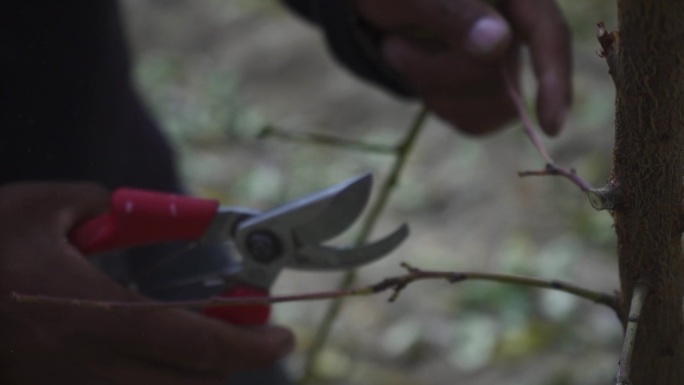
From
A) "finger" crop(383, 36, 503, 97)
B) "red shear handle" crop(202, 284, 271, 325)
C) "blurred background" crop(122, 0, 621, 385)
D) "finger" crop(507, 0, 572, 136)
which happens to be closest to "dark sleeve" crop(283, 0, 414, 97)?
"finger" crop(383, 36, 503, 97)

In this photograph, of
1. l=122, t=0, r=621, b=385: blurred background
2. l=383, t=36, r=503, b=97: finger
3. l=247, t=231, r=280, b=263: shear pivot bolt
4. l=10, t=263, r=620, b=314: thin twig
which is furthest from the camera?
l=122, t=0, r=621, b=385: blurred background

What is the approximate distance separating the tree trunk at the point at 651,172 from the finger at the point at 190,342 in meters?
0.31

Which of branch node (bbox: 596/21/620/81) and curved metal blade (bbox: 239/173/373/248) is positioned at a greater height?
branch node (bbox: 596/21/620/81)

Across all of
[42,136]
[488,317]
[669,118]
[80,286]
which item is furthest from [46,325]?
[488,317]

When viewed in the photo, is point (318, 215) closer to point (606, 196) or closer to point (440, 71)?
point (606, 196)

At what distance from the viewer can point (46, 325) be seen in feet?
2.40

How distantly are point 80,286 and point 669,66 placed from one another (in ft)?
1.52

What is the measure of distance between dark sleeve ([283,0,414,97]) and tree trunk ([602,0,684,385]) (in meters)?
0.70

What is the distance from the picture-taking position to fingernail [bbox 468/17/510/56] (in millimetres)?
1107

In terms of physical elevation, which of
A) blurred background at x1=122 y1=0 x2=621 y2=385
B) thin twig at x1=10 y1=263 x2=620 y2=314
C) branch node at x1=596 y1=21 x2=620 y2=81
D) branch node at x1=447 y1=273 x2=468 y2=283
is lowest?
blurred background at x1=122 y1=0 x2=621 y2=385

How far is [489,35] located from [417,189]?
1.49m

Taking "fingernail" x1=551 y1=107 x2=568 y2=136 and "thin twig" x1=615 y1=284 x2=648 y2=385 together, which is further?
"fingernail" x1=551 y1=107 x2=568 y2=136

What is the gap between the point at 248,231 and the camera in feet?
2.85

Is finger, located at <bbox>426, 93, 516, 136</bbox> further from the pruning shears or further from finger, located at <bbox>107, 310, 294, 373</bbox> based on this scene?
finger, located at <bbox>107, 310, 294, 373</bbox>
